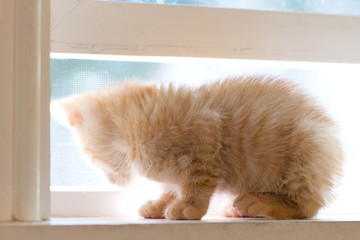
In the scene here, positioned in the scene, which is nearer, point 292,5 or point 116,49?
point 116,49

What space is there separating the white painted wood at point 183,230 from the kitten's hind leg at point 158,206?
250mm

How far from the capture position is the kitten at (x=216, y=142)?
106 centimetres

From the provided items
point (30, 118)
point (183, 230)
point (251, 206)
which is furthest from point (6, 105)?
point (251, 206)

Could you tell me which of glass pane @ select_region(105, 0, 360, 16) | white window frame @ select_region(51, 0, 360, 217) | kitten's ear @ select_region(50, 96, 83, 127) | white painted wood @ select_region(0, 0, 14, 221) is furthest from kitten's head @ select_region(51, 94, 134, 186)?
glass pane @ select_region(105, 0, 360, 16)

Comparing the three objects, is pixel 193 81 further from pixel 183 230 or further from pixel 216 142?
pixel 183 230

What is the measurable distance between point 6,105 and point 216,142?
468mm

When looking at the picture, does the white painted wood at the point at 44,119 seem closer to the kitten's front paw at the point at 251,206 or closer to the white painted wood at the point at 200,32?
the white painted wood at the point at 200,32

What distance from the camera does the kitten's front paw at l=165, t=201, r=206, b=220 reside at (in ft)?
3.32

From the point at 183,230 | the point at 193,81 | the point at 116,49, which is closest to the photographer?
the point at 183,230

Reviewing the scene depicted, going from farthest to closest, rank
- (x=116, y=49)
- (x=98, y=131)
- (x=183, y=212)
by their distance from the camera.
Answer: (x=116, y=49) → (x=98, y=131) → (x=183, y=212)

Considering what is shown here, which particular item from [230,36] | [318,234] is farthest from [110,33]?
[318,234]

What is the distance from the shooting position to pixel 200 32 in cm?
133

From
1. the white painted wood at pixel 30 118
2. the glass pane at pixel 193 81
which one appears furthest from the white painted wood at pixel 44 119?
the glass pane at pixel 193 81

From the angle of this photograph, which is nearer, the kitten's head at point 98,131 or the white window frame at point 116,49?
the white window frame at point 116,49
